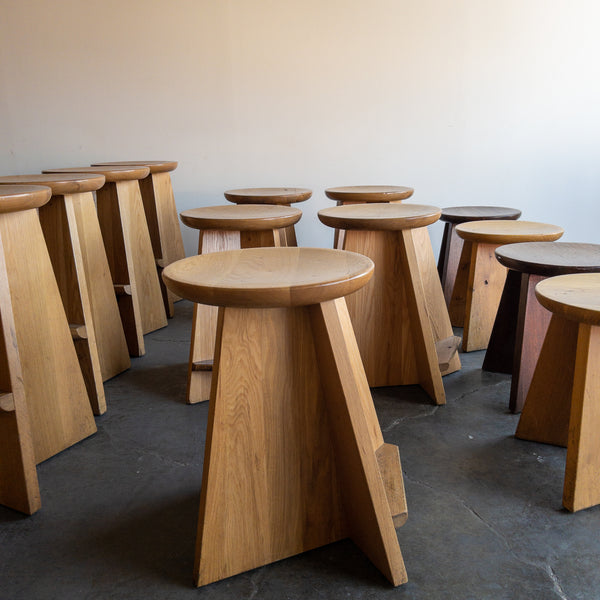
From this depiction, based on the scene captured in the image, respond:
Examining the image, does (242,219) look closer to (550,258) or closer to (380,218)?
(380,218)

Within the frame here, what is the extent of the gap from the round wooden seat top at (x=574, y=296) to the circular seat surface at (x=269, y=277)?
45cm

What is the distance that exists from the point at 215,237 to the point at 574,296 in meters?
1.08

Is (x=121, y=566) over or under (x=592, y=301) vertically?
under

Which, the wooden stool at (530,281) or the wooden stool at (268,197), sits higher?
the wooden stool at (268,197)

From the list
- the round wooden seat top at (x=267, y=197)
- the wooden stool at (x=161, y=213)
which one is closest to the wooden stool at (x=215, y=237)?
the round wooden seat top at (x=267, y=197)

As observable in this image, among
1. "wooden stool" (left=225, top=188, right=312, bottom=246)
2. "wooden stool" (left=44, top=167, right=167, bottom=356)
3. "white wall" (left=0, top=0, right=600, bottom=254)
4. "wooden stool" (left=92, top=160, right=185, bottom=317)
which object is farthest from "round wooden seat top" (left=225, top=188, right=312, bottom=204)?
"white wall" (left=0, top=0, right=600, bottom=254)

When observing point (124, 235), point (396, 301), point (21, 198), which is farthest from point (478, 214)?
point (21, 198)

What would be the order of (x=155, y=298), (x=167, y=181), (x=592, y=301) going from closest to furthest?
(x=592, y=301) < (x=155, y=298) < (x=167, y=181)

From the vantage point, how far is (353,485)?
118cm

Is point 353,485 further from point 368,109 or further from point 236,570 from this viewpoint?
point 368,109

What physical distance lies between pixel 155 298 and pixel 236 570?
1.79 metres

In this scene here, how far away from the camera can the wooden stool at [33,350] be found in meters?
1.39

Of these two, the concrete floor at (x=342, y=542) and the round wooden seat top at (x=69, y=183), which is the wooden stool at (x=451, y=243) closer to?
the concrete floor at (x=342, y=542)

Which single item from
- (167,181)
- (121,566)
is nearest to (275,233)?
(121,566)
